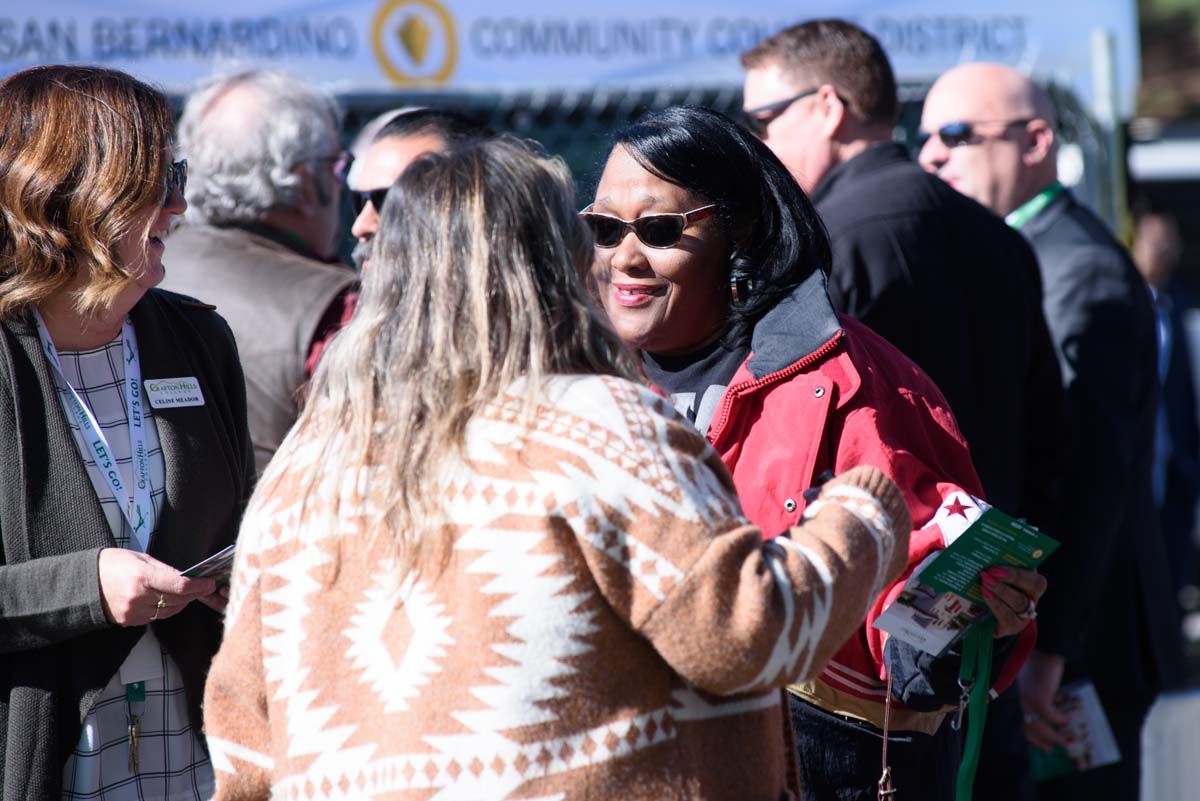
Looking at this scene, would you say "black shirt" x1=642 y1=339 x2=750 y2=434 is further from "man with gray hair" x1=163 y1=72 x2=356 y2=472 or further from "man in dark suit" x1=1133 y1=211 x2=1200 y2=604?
"man in dark suit" x1=1133 y1=211 x2=1200 y2=604

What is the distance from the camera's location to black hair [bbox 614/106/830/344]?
7.59 feet

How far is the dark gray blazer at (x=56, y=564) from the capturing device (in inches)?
79.2

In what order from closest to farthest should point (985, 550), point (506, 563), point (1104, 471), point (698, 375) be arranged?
point (506, 563) < point (985, 550) < point (698, 375) < point (1104, 471)

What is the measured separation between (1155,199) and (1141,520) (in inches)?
279

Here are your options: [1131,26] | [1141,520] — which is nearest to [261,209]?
[1141,520]

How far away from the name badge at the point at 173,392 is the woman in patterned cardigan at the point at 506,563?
2.04 ft

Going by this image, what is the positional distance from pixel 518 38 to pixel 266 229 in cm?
123

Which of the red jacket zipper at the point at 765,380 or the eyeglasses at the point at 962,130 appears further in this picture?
the eyeglasses at the point at 962,130

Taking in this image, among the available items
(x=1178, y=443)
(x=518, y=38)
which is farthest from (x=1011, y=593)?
(x=1178, y=443)

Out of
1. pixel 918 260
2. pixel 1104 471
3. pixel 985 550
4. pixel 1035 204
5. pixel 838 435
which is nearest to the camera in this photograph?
pixel 985 550

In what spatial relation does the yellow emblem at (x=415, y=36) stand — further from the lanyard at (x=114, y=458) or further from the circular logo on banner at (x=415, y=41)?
the lanyard at (x=114, y=458)

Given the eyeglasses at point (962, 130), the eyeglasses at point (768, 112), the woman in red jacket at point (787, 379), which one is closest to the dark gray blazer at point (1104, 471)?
the eyeglasses at point (962, 130)

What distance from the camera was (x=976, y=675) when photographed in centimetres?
206

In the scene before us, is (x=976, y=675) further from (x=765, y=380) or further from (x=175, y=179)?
(x=175, y=179)
